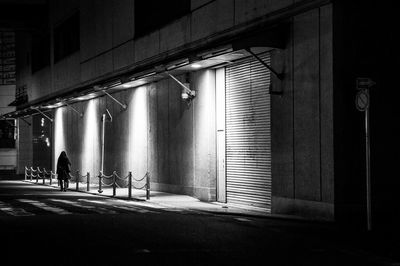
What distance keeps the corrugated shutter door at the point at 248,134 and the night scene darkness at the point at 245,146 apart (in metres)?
0.06

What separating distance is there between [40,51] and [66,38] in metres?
→ 8.60

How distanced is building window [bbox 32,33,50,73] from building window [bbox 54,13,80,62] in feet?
8.49

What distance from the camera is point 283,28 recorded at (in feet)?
62.2

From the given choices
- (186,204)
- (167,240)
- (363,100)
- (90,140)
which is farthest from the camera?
(90,140)

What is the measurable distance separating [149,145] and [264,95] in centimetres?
1011

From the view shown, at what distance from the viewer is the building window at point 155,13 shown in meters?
26.8

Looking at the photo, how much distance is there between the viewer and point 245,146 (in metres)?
22.0

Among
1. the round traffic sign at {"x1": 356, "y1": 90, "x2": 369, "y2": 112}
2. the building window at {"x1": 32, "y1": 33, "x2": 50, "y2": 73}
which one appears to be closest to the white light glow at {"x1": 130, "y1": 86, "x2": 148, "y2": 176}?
the round traffic sign at {"x1": 356, "y1": 90, "x2": 369, "y2": 112}

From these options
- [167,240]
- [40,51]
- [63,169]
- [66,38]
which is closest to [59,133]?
[66,38]

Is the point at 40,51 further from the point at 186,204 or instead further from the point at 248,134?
the point at 248,134

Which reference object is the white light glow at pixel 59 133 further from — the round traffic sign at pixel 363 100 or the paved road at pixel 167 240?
the round traffic sign at pixel 363 100

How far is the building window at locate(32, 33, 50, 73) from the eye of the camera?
1948 inches

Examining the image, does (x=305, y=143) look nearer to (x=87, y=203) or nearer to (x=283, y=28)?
(x=283, y=28)

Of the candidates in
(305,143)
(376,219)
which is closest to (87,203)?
(305,143)
